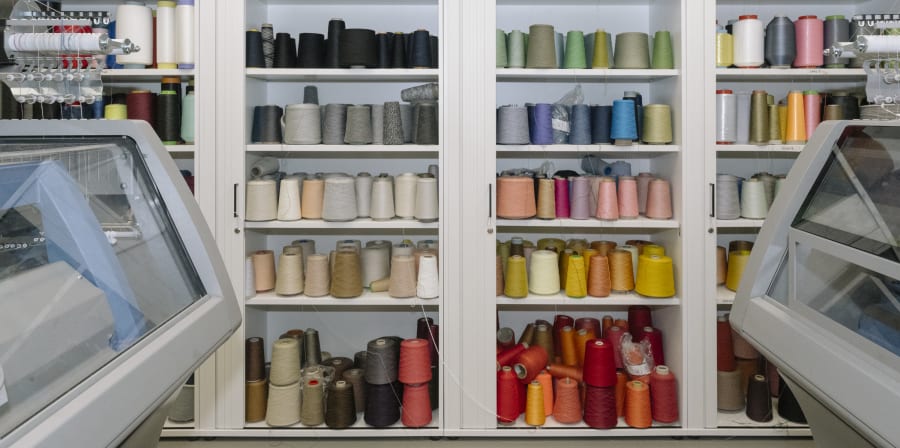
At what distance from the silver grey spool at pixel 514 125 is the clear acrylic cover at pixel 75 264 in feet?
5.86

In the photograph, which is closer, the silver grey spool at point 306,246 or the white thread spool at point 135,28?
the white thread spool at point 135,28

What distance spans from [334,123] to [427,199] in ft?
1.72

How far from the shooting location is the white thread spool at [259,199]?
2.84 metres

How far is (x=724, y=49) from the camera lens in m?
2.86

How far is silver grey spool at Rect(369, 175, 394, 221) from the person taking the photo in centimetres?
288

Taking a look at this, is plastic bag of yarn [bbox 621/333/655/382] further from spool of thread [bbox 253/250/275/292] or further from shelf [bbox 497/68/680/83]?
spool of thread [bbox 253/250/275/292]

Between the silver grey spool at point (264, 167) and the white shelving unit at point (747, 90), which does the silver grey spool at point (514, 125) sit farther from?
the silver grey spool at point (264, 167)

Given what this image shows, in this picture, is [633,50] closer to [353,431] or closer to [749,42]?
[749,42]

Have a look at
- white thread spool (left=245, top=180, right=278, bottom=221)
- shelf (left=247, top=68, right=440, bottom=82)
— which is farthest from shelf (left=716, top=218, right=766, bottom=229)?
white thread spool (left=245, top=180, right=278, bottom=221)

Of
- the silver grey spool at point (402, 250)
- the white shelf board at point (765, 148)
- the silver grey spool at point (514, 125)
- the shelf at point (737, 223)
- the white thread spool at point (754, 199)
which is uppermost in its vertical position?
the silver grey spool at point (514, 125)

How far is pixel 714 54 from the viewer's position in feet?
9.12

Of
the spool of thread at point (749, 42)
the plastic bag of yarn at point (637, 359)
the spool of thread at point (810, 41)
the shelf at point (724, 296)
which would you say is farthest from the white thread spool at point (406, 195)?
the spool of thread at point (810, 41)

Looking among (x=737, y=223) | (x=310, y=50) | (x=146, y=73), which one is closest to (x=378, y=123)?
(x=310, y=50)

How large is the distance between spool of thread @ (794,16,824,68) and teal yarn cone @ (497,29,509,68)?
125 cm
